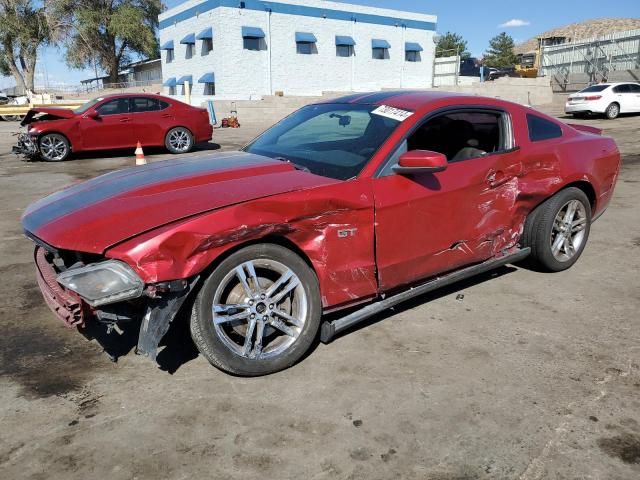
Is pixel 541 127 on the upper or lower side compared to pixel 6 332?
upper

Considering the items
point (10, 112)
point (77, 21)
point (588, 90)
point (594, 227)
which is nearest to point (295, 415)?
point (594, 227)

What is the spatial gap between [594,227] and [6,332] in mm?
Answer: 6109

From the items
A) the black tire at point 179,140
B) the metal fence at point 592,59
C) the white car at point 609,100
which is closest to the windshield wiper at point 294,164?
the black tire at point 179,140

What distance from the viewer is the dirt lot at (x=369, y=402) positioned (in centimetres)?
231

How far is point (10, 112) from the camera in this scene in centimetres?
2931

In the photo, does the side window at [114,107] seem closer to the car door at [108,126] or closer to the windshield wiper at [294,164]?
the car door at [108,126]

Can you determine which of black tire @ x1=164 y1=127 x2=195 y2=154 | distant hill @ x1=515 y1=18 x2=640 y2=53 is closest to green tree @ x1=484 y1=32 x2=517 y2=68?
distant hill @ x1=515 y1=18 x2=640 y2=53

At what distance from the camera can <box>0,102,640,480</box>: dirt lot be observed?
231 cm

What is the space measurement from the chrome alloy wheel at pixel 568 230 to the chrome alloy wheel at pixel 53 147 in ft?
37.6

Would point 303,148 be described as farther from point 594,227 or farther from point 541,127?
point 594,227

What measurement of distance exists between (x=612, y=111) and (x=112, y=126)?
19.6 meters

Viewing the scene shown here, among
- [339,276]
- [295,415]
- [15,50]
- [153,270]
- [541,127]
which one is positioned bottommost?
[295,415]

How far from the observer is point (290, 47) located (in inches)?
1341

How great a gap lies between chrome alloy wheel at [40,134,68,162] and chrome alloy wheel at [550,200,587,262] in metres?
11.5
